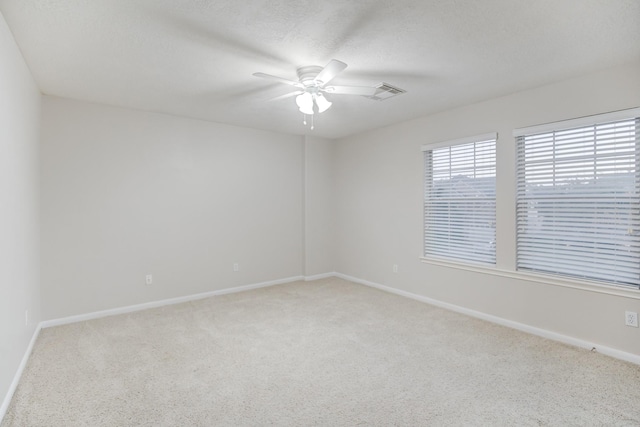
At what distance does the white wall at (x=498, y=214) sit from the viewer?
282cm

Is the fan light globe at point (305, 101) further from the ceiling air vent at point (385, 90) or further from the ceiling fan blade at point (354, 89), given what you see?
the ceiling air vent at point (385, 90)

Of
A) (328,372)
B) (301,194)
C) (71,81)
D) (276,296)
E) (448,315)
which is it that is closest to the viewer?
(328,372)

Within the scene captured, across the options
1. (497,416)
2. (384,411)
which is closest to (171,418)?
(384,411)

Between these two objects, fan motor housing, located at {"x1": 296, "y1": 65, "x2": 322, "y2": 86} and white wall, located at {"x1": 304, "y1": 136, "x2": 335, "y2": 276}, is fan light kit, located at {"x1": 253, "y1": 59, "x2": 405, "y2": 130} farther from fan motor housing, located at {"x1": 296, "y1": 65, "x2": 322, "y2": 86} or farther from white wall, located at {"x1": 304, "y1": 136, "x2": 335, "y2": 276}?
white wall, located at {"x1": 304, "y1": 136, "x2": 335, "y2": 276}

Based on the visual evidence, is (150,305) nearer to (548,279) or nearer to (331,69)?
(331,69)

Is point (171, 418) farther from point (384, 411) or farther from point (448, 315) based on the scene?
point (448, 315)

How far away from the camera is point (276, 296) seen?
458cm

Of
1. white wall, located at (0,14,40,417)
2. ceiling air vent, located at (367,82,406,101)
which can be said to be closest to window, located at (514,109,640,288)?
ceiling air vent, located at (367,82,406,101)

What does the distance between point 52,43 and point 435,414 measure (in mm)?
3625

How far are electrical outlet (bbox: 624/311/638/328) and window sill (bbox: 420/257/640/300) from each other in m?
0.14

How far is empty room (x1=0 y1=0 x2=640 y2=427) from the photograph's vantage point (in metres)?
2.07

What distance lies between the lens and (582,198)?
296cm

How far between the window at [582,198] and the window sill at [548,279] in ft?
0.21

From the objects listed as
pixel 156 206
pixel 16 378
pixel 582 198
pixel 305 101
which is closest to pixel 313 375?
pixel 16 378
